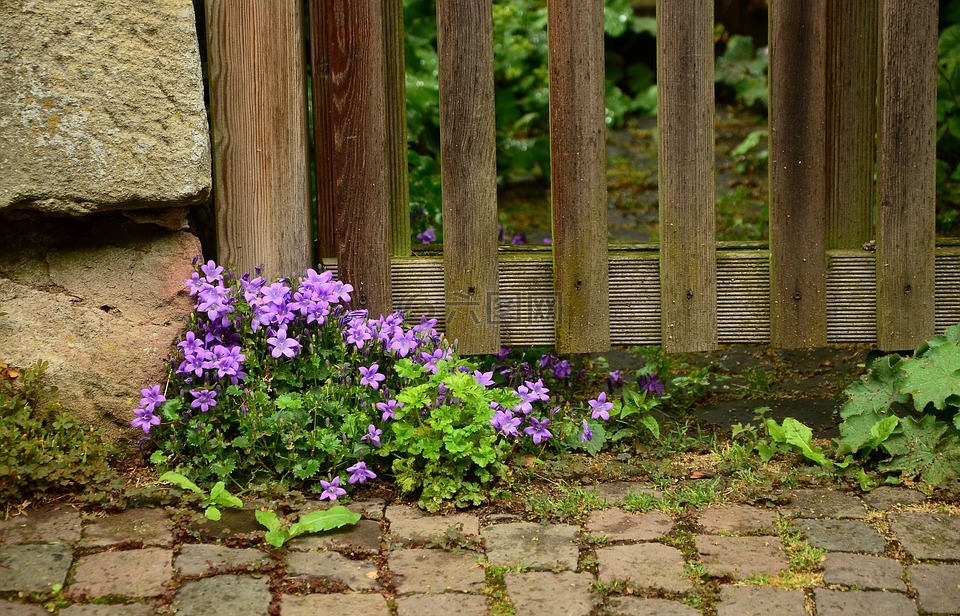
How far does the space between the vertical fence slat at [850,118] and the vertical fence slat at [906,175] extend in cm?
12

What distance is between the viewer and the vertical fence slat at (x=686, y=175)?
10.6 feet

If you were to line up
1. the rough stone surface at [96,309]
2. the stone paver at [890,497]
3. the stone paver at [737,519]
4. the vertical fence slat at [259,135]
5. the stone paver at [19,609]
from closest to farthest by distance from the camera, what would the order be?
1. the stone paver at [19,609]
2. the stone paver at [737,519]
3. the stone paver at [890,497]
4. the rough stone surface at [96,309]
5. the vertical fence slat at [259,135]

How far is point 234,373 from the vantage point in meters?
3.01

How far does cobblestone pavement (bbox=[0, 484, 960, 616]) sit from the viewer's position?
240 cm

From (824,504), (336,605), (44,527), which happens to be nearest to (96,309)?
(44,527)

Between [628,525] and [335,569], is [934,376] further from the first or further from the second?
[335,569]

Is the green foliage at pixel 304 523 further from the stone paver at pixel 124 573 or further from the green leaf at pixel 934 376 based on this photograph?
the green leaf at pixel 934 376

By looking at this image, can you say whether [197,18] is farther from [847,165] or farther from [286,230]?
[847,165]

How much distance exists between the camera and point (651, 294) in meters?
3.38

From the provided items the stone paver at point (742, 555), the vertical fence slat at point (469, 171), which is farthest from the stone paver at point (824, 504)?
the vertical fence slat at point (469, 171)

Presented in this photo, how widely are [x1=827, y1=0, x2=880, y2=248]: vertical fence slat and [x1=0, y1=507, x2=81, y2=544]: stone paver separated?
2376 millimetres

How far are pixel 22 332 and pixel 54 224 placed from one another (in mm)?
324

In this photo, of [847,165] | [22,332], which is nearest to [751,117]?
[847,165]

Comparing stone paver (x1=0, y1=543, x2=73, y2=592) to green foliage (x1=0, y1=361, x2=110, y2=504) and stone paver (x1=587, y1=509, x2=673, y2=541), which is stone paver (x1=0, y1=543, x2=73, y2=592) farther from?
stone paver (x1=587, y1=509, x2=673, y2=541)
